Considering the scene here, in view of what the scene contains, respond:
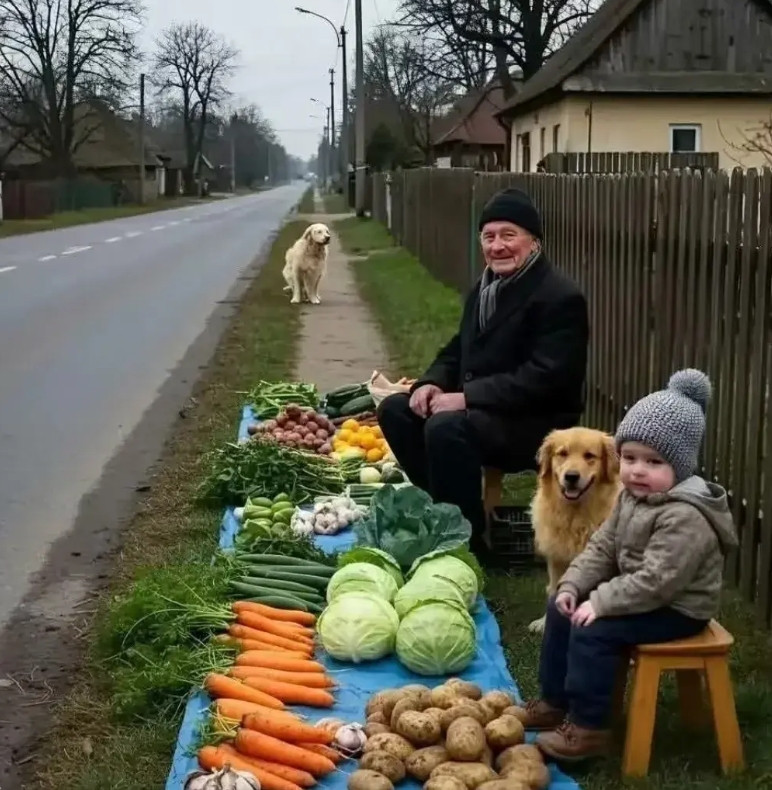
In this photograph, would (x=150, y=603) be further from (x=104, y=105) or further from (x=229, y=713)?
(x=104, y=105)

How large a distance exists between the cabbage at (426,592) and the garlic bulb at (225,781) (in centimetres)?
142

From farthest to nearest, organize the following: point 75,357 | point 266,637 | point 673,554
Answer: point 75,357 < point 266,637 < point 673,554

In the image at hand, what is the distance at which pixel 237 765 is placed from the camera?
13.0 feet

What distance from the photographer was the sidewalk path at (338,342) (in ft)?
41.5

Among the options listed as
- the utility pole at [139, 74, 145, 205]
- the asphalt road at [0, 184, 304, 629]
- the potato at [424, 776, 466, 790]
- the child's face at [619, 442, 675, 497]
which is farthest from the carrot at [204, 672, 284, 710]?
the utility pole at [139, 74, 145, 205]

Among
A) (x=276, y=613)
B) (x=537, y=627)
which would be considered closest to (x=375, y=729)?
(x=276, y=613)

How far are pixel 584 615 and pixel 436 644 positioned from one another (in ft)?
3.11

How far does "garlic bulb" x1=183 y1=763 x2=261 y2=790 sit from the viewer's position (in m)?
3.78

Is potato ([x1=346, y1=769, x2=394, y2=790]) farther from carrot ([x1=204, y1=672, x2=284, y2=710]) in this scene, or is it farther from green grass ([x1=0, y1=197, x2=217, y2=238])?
green grass ([x1=0, y1=197, x2=217, y2=238])

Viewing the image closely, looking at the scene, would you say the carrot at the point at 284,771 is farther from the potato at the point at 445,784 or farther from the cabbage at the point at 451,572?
the cabbage at the point at 451,572

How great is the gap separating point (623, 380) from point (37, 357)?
7630mm

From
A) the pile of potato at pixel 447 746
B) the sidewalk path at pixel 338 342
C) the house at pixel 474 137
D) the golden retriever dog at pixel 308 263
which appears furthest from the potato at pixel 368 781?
the house at pixel 474 137

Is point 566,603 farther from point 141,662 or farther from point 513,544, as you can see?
point 513,544

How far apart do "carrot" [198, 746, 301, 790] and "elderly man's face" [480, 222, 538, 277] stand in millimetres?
2821
